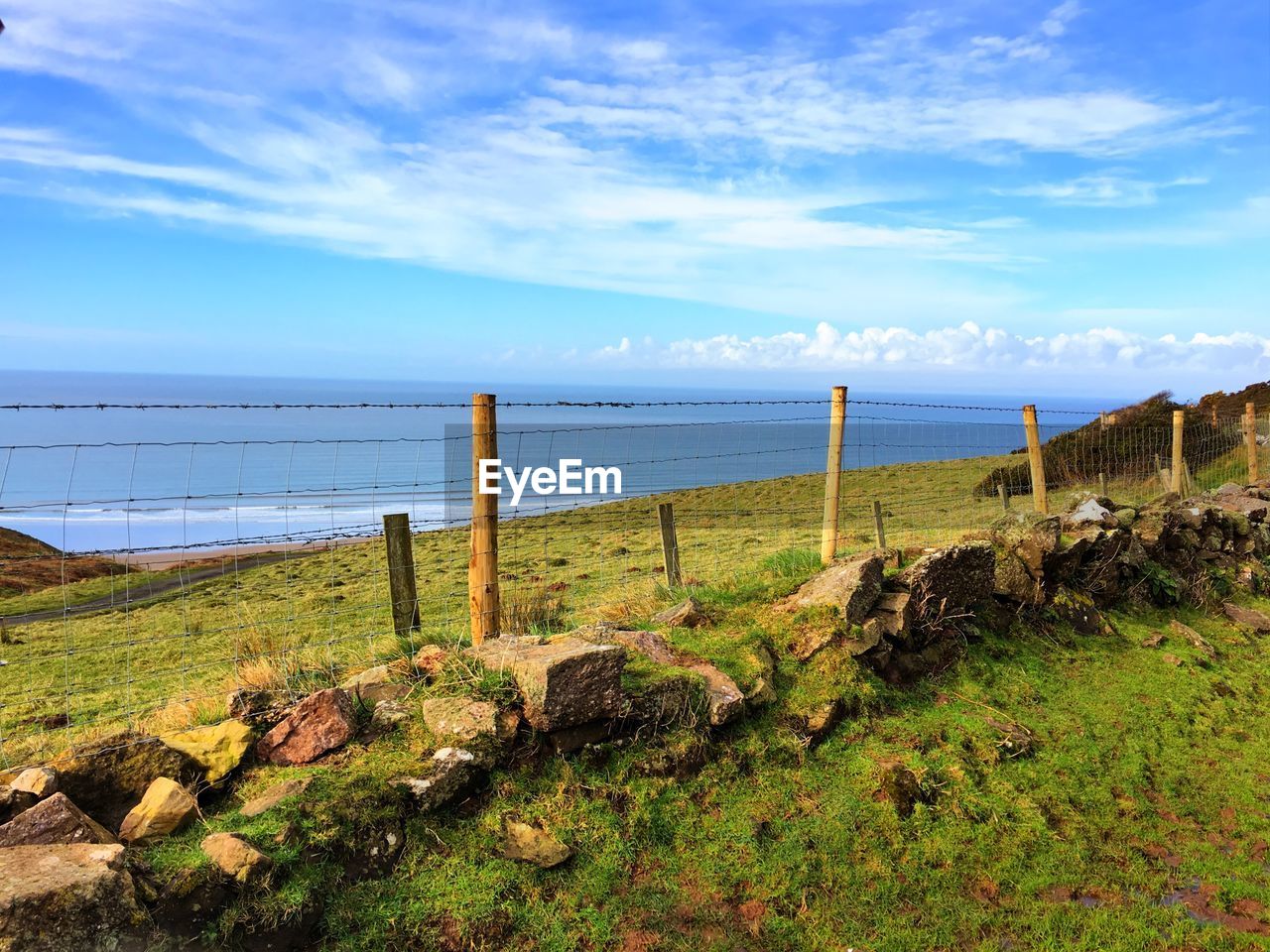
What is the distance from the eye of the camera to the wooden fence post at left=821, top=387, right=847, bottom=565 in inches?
370

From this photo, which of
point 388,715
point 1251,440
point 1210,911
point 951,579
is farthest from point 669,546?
point 1251,440

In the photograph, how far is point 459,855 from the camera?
4879 millimetres

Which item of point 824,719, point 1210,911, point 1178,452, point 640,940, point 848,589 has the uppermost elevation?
point 1178,452

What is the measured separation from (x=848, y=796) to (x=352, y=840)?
3.29 m

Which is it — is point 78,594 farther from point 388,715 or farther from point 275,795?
point 275,795

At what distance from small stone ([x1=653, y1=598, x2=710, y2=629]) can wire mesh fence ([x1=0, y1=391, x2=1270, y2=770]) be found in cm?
52

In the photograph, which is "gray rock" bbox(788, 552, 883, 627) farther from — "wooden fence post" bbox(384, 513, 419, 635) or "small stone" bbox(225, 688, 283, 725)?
"small stone" bbox(225, 688, 283, 725)

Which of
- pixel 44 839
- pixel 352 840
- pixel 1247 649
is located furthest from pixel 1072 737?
pixel 44 839

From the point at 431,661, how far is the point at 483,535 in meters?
1.04

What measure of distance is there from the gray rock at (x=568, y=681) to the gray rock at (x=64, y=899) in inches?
95.7

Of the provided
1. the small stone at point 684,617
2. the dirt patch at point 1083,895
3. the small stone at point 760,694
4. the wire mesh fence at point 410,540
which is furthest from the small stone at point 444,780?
the dirt patch at point 1083,895

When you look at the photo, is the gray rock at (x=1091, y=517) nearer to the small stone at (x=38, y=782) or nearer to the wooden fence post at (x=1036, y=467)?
the wooden fence post at (x=1036, y=467)

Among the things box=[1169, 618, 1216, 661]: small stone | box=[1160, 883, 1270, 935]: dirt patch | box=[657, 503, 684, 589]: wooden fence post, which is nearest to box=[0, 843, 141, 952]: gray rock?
box=[1160, 883, 1270, 935]: dirt patch

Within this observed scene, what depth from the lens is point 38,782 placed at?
15.1 feet
